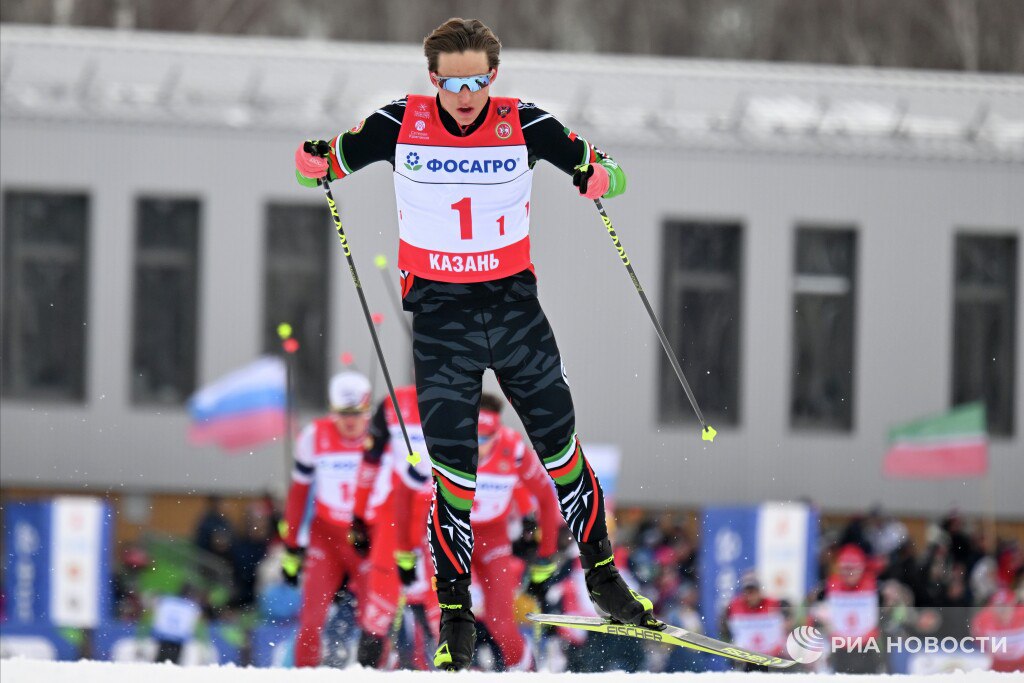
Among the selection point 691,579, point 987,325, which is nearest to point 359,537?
point 691,579

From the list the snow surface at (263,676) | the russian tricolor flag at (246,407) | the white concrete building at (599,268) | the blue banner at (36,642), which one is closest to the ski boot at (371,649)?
the snow surface at (263,676)

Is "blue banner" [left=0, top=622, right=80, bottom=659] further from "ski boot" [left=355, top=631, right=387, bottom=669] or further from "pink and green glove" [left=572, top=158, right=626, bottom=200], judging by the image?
"pink and green glove" [left=572, top=158, right=626, bottom=200]

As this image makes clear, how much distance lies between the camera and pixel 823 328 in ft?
45.4

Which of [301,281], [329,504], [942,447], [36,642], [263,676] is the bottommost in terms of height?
[36,642]

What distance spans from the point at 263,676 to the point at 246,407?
7872 mm

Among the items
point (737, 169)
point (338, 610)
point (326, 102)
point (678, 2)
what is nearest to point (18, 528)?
point (338, 610)

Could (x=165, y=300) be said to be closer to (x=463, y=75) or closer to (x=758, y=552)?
(x=758, y=552)

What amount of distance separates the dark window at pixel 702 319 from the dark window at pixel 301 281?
2.90m

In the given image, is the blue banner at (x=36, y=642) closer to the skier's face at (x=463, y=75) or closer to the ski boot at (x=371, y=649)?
the ski boot at (x=371, y=649)

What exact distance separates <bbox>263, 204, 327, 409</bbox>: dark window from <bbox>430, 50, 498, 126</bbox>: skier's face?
9073mm

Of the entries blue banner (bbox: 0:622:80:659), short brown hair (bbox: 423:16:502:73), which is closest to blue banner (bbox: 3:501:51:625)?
blue banner (bbox: 0:622:80:659)

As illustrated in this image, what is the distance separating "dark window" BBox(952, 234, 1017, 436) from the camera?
14117mm

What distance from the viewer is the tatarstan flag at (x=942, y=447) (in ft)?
41.1

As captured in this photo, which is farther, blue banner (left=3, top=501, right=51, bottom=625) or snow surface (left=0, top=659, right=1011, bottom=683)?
blue banner (left=3, top=501, right=51, bottom=625)
